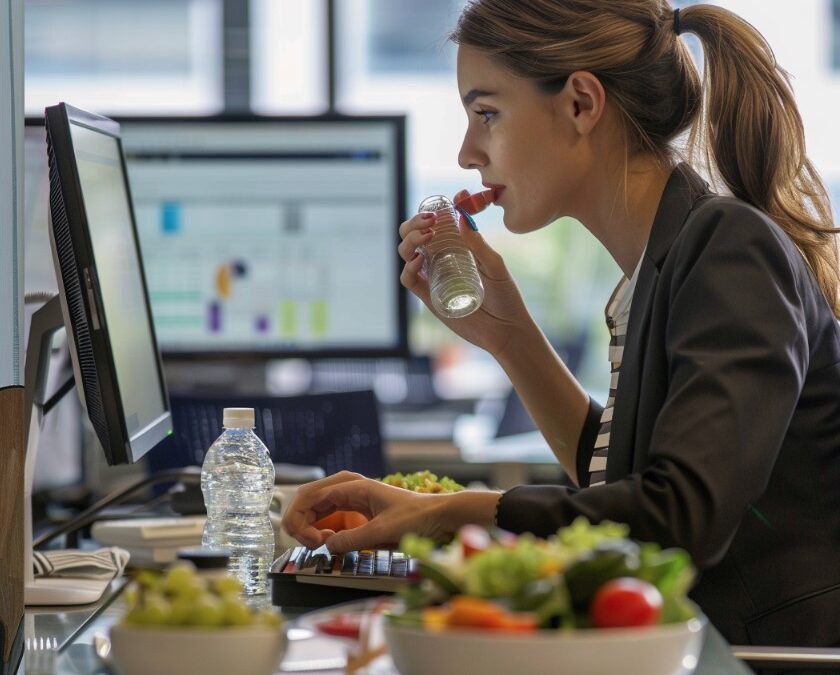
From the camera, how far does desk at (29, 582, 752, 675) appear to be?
0.91m

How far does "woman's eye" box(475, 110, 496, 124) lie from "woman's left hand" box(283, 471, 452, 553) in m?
0.49

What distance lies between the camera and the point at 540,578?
2.30ft

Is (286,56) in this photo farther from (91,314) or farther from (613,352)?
(91,314)

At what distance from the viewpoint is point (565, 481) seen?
2900 mm

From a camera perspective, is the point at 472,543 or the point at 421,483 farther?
the point at 421,483

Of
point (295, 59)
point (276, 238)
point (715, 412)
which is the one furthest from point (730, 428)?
point (295, 59)

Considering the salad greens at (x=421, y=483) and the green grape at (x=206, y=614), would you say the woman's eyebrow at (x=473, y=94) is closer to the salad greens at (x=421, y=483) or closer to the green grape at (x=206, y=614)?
the salad greens at (x=421, y=483)

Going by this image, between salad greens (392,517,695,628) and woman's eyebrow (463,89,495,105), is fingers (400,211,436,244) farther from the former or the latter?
salad greens (392,517,695,628)

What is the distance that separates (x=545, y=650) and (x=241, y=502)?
2.69 ft

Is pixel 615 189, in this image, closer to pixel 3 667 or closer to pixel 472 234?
pixel 472 234

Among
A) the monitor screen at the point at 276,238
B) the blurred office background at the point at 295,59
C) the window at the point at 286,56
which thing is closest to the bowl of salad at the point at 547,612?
the monitor screen at the point at 276,238

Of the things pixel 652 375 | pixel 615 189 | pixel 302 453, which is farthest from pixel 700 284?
pixel 302 453

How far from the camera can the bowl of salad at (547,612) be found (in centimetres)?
66

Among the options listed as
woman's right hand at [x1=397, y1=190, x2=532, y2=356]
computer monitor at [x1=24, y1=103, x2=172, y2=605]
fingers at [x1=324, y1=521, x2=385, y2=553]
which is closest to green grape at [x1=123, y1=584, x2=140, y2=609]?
fingers at [x1=324, y1=521, x2=385, y2=553]
